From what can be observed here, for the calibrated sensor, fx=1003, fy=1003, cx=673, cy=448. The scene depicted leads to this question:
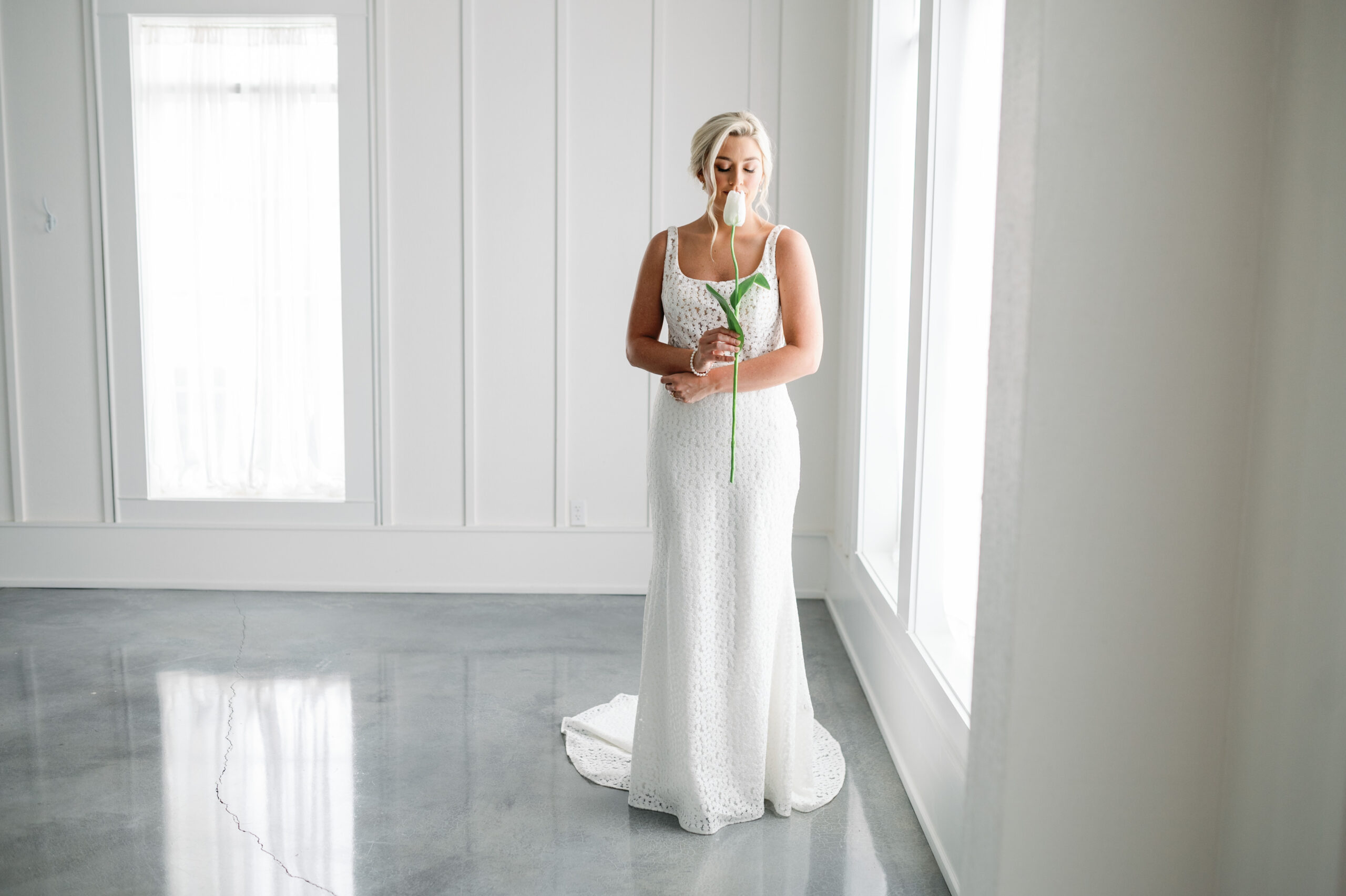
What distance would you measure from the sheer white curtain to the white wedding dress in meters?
2.68

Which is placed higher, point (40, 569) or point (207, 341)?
point (207, 341)

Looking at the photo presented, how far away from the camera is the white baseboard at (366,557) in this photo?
4.66m

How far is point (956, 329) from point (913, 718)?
3.45 ft

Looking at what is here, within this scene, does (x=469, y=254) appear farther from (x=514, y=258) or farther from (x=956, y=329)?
(x=956, y=329)

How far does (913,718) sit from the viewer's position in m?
2.68

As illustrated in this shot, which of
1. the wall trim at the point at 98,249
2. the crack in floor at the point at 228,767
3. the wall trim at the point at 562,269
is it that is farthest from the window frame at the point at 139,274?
the wall trim at the point at 562,269

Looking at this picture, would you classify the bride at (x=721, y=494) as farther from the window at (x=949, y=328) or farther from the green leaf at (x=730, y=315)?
the window at (x=949, y=328)

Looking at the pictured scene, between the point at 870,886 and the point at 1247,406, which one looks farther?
the point at 870,886

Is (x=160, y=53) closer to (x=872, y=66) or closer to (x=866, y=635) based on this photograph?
(x=872, y=66)

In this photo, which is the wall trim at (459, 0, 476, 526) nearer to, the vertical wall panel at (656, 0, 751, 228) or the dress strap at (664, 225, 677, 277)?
the vertical wall panel at (656, 0, 751, 228)

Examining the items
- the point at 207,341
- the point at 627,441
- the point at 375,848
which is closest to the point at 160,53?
the point at 207,341

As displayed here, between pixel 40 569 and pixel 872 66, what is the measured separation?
433 cm

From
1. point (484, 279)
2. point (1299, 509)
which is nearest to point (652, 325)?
point (1299, 509)

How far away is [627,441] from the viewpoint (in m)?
4.63
